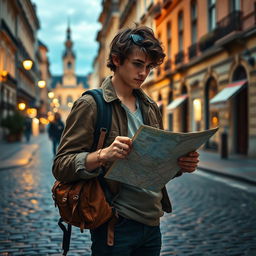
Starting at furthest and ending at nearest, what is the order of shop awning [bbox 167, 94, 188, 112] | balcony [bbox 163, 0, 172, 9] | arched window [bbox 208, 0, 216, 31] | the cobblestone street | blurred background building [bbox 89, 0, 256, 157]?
balcony [bbox 163, 0, 172, 9] → shop awning [bbox 167, 94, 188, 112] → arched window [bbox 208, 0, 216, 31] → blurred background building [bbox 89, 0, 256, 157] → the cobblestone street

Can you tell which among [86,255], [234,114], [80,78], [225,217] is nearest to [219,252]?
[86,255]

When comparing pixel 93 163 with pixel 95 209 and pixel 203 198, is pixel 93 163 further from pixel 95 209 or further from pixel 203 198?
pixel 203 198

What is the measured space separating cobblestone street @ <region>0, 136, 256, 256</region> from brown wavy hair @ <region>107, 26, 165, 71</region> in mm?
2943

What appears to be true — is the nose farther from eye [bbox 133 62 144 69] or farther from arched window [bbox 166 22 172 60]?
arched window [bbox 166 22 172 60]

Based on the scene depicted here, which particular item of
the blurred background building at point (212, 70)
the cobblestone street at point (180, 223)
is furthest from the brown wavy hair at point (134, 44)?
the blurred background building at point (212, 70)

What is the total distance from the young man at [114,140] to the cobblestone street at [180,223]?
261 centimetres

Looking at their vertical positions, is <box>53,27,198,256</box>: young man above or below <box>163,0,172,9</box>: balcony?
below

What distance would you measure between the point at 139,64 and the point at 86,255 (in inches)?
113

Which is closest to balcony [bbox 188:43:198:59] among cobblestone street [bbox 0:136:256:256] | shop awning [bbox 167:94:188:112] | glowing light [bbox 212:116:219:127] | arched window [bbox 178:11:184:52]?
shop awning [bbox 167:94:188:112]

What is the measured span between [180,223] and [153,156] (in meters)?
4.19

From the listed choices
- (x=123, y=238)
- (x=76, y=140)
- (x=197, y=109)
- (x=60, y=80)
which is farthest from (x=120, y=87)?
(x=60, y=80)

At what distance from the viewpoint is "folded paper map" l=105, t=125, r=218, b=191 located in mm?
1849

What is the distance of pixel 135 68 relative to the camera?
82.7 inches

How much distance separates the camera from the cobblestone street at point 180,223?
4715 mm
